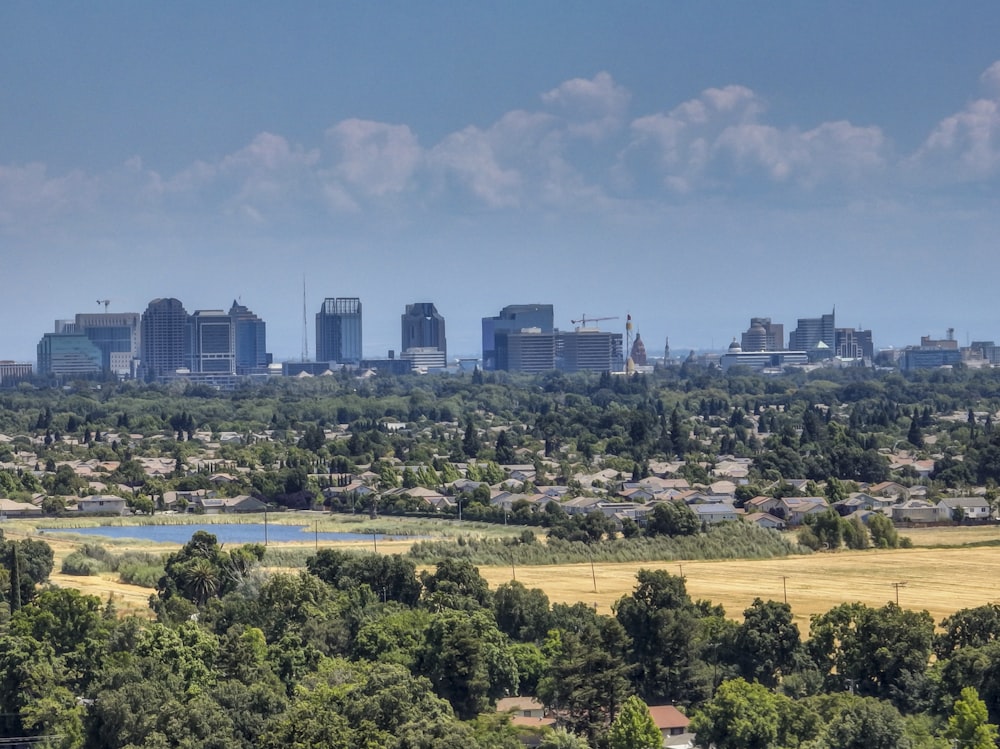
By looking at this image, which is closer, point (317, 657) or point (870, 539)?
point (317, 657)

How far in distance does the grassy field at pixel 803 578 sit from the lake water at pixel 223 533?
272cm

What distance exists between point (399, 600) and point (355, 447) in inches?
2221

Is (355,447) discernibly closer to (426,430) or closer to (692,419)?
(426,430)

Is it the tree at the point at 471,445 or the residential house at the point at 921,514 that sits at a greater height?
the tree at the point at 471,445

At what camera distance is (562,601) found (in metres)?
43.1

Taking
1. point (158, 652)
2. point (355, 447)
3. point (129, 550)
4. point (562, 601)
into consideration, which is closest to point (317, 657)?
point (158, 652)

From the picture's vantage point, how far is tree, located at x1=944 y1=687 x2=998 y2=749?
25516mm

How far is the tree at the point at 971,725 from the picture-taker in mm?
25516

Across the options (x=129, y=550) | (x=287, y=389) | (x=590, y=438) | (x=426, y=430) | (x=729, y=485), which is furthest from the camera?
(x=287, y=389)

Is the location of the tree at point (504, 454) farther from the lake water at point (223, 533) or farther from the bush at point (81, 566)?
the bush at point (81, 566)

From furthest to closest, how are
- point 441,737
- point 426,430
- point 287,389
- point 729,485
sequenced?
point 287,389
point 426,430
point 729,485
point 441,737

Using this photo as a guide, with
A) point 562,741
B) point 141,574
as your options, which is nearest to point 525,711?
point 562,741

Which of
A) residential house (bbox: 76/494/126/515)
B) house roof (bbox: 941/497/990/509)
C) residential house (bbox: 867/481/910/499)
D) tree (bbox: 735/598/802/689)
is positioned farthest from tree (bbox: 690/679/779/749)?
residential house (bbox: 76/494/126/515)

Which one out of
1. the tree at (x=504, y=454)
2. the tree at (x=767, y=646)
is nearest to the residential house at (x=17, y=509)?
the tree at (x=504, y=454)
